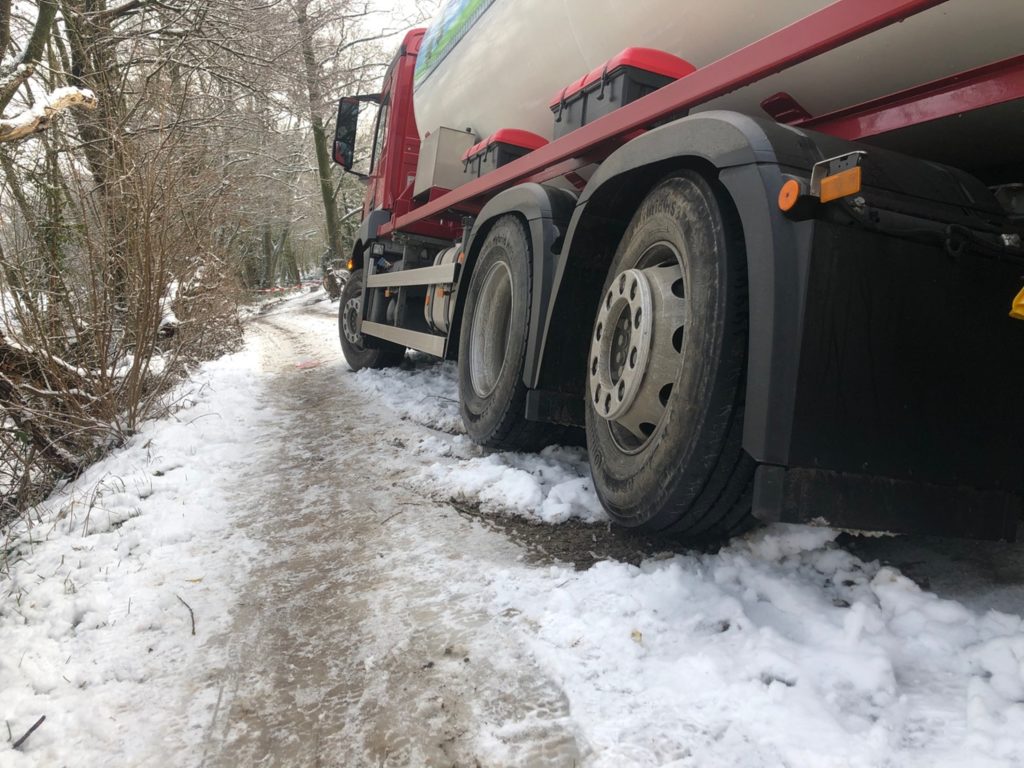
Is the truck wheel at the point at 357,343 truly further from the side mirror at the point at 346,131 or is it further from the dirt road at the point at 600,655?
the dirt road at the point at 600,655

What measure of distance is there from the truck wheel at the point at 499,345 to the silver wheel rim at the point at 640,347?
0.77m

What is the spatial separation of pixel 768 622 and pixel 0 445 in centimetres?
450

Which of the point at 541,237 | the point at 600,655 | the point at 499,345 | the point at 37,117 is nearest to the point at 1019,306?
the point at 600,655

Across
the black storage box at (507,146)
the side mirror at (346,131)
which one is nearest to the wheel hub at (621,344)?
the black storage box at (507,146)

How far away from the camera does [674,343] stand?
7.18 feet

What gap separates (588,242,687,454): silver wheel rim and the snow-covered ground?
1.68 ft

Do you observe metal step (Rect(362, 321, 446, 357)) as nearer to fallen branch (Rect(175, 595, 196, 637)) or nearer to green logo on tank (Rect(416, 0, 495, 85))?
green logo on tank (Rect(416, 0, 495, 85))

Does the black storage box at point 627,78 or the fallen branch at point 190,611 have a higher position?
the black storage box at point 627,78

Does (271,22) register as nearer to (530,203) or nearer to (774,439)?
(530,203)

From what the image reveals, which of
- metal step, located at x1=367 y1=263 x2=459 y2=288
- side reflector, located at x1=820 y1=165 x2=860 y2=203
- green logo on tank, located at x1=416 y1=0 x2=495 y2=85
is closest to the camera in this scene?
side reflector, located at x1=820 y1=165 x2=860 y2=203

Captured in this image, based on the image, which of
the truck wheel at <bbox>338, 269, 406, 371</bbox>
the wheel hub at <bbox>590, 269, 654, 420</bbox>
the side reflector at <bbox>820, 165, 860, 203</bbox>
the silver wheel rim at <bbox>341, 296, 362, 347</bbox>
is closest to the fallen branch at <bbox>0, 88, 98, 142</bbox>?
the wheel hub at <bbox>590, 269, 654, 420</bbox>

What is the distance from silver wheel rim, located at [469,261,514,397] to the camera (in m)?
3.73

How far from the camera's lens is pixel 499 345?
12.4 feet

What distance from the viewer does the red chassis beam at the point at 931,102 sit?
1.66 meters
